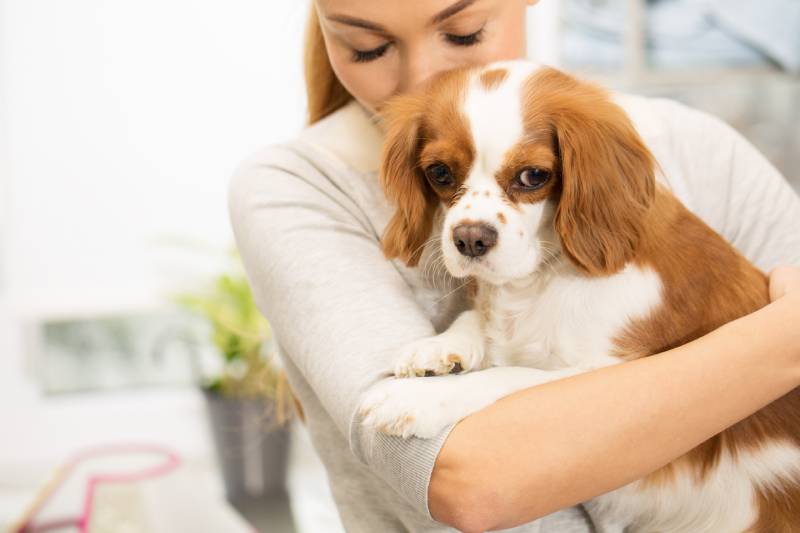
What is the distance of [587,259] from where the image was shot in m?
0.93

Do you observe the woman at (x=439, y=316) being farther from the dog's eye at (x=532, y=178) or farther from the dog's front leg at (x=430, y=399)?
the dog's eye at (x=532, y=178)

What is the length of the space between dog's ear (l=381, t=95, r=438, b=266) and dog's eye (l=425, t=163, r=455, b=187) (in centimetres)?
3

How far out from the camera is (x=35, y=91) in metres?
2.62

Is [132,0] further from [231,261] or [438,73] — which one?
[438,73]

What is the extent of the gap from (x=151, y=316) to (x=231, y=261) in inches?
20.7

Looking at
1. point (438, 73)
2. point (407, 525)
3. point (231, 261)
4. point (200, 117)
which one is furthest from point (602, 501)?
point (200, 117)

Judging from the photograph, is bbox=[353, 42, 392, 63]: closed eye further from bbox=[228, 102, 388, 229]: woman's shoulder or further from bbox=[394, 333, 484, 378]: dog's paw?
bbox=[394, 333, 484, 378]: dog's paw

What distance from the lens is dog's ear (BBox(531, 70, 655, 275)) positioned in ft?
2.99

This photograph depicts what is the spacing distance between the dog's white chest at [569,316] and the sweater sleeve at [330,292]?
120 millimetres

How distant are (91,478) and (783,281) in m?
1.91

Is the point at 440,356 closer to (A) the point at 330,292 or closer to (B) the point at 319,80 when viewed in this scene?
(A) the point at 330,292

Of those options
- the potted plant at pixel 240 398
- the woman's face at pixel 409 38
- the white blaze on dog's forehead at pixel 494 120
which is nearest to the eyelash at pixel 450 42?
the woman's face at pixel 409 38

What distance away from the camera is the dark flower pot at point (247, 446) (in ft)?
7.51

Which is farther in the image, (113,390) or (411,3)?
(113,390)
